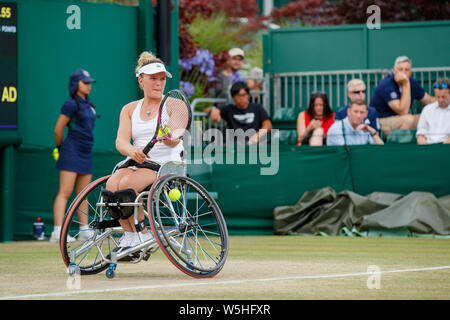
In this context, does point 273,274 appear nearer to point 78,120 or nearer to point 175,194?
point 175,194

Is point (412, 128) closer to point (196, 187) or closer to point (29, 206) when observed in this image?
point (29, 206)

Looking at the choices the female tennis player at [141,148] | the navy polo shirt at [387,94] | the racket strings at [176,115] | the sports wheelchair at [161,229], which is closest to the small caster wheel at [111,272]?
the sports wheelchair at [161,229]

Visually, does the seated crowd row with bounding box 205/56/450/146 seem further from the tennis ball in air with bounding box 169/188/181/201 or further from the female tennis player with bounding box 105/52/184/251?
the tennis ball in air with bounding box 169/188/181/201

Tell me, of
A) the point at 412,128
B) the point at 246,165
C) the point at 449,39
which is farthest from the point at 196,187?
the point at 449,39

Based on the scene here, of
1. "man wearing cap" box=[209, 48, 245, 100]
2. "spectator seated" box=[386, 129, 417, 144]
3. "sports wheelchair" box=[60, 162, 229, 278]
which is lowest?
"sports wheelchair" box=[60, 162, 229, 278]

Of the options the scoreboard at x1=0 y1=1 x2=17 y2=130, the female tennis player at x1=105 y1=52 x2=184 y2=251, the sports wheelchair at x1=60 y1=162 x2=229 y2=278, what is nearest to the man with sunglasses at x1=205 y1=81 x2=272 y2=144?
the scoreboard at x1=0 y1=1 x2=17 y2=130

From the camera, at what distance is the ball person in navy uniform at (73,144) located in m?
11.1

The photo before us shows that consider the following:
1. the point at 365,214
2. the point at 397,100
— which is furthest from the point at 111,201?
the point at 397,100

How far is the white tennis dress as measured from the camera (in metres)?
7.01

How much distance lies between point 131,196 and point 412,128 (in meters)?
7.61

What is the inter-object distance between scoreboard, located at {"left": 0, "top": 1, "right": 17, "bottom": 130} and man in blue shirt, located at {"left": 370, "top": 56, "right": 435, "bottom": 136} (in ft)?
17.9

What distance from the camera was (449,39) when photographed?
55.4 feet

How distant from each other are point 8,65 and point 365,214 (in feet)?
15.5

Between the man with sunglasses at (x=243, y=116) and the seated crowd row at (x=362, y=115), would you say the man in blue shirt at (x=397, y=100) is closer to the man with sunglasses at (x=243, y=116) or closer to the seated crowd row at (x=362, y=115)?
the seated crowd row at (x=362, y=115)
